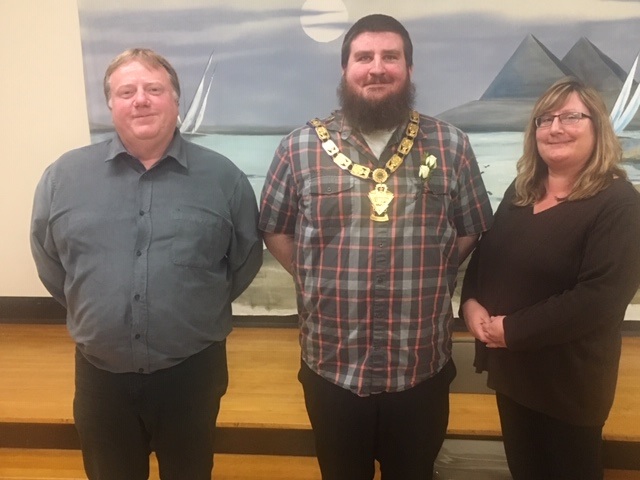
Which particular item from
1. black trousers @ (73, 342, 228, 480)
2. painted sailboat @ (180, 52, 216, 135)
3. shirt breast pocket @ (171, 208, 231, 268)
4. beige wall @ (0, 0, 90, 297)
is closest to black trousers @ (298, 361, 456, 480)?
black trousers @ (73, 342, 228, 480)

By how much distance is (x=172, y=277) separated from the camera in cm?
135

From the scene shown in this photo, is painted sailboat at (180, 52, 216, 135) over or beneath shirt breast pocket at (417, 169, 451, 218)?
over

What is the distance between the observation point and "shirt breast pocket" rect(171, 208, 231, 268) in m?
1.36

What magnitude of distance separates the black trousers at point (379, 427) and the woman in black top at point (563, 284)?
22cm

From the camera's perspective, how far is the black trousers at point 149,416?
1407 millimetres

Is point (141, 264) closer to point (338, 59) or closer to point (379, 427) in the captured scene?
point (379, 427)

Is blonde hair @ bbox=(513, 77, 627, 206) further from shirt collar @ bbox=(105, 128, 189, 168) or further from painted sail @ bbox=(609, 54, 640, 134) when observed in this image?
painted sail @ bbox=(609, 54, 640, 134)

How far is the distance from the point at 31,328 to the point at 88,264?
1.99m

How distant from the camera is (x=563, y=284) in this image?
1332 mm

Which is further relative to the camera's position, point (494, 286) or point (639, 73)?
point (639, 73)

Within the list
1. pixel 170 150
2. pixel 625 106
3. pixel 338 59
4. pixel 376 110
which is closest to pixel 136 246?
pixel 170 150

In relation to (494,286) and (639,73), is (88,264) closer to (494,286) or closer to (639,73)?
(494,286)

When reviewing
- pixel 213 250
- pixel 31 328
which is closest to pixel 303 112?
pixel 213 250

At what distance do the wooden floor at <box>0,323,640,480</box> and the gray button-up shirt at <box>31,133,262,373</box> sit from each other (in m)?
0.84
